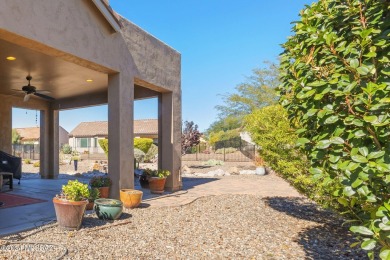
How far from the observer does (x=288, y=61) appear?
2.85 m

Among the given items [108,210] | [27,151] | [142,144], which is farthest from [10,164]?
[27,151]

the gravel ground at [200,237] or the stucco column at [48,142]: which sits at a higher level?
the stucco column at [48,142]

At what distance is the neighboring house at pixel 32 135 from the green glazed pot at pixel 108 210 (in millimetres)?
42475

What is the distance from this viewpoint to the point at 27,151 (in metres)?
32.8

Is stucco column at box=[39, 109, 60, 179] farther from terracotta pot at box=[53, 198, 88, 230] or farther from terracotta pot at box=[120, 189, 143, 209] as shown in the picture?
terracotta pot at box=[53, 198, 88, 230]

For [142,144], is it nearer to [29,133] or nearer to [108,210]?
[108,210]

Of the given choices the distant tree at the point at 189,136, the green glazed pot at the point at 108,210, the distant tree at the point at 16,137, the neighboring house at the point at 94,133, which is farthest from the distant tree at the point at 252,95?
the distant tree at the point at 16,137

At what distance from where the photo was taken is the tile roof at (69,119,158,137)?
36.0 metres

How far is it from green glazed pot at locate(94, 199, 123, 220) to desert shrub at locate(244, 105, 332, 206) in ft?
12.1

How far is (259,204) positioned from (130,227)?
3994 millimetres

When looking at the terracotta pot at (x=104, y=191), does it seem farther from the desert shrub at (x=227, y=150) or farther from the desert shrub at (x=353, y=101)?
the desert shrub at (x=227, y=150)

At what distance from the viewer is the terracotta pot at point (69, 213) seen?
5.21 meters

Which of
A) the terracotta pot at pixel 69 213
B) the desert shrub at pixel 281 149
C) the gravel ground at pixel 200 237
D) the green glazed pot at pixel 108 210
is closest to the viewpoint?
the gravel ground at pixel 200 237

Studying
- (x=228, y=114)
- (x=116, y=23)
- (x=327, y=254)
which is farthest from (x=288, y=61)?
(x=228, y=114)
